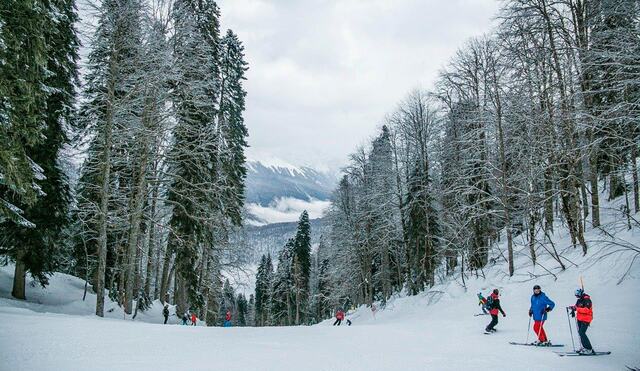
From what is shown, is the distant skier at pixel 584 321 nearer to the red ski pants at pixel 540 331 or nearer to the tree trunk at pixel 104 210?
the red ski pants at pixel 540 331

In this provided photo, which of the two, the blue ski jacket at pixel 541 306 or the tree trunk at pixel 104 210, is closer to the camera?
the blue ski jacket at pixel 541 306

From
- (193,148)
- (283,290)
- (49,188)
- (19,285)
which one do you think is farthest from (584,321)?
(283,290)

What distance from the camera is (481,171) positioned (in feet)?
89.0

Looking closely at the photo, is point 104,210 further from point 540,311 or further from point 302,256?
point 302,256

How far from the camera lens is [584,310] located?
393 inches

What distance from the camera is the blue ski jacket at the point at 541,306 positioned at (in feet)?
38.5

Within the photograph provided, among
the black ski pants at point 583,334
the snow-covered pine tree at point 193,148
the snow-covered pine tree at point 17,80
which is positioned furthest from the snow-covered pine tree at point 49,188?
the black ski pants at point 583,334

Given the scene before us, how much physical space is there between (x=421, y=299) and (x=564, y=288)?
12.5 meters

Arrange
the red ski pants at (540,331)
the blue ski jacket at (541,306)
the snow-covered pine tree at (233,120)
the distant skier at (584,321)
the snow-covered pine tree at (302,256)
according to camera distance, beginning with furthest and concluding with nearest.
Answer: the snow-covered pine tree at (302,256) < the snow-covered pine tree at (233,120) < the blue ski jacket at (541,306) < the red ski pants at (540,331) < the distant skier at (584,321)

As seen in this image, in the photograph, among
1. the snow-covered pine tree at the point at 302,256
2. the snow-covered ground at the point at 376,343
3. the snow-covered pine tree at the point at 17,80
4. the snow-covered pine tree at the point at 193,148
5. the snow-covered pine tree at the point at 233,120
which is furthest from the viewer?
the snow-covered pine tree at the point at 302,256

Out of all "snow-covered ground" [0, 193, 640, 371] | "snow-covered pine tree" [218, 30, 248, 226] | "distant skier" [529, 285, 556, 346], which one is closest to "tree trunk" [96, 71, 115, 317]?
"snow-covered ground" [0, 193, 640, 371]

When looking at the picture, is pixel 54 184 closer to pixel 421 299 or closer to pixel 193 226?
pixel 193 226

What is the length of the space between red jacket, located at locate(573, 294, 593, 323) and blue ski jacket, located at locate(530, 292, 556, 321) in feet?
4.97

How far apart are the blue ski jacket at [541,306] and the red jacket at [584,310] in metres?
1.52
